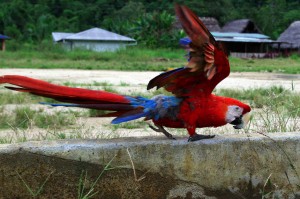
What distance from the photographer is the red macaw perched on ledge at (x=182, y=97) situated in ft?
7.14

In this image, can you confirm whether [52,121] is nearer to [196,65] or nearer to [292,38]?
[196,65]

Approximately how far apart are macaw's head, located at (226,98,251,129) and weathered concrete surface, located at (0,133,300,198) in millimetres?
101

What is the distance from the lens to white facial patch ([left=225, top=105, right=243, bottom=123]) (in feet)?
7.95

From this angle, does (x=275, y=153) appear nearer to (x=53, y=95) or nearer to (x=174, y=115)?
(x=174, y=115)

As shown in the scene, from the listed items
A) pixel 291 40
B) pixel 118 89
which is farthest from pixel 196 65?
pixel 291 40

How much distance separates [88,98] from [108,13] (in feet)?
137

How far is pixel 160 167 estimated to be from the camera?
2.37 m

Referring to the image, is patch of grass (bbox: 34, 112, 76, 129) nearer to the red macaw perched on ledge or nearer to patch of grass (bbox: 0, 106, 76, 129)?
patch of grass (bbox: 0, 106, 76, 129)

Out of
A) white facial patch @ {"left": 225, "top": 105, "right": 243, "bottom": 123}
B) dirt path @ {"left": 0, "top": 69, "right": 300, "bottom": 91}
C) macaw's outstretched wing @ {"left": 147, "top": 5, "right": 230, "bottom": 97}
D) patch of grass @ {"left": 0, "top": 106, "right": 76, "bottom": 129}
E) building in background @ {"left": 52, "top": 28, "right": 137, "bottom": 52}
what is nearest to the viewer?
macaw's outstretched wing @ {"left": 147, "top": 5, "right": 230, "bottom": 97}

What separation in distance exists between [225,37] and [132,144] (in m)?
32.5

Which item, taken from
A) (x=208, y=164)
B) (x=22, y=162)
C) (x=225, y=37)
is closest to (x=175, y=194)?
(x=208, y=164)

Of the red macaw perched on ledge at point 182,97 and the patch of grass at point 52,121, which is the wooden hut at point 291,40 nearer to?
the patch of grass at point 52,121

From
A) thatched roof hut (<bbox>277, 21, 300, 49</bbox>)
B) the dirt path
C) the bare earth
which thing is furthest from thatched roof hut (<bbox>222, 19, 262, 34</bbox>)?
the bare earth

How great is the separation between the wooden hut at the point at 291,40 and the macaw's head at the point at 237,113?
3317cm
